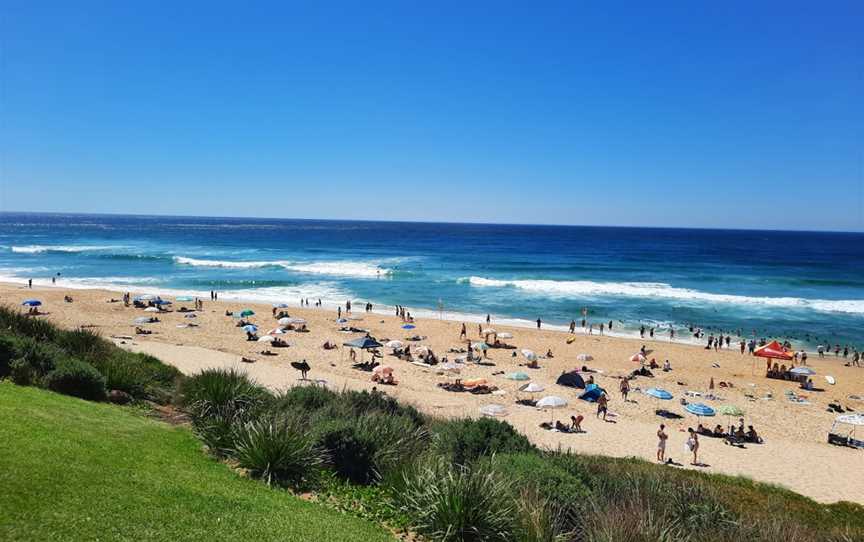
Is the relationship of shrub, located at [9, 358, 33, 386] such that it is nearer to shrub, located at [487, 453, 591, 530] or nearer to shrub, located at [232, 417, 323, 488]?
shrub, located at [232, 417, 323, 488]

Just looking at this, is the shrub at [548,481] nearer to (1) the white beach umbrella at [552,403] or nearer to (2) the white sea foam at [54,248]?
(1) the white beach umbrella at [552,403]

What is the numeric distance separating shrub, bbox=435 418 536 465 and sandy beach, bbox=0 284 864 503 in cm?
337

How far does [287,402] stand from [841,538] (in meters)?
9.26

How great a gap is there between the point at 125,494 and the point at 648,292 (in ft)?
173

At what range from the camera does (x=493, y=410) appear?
1900 centimetres

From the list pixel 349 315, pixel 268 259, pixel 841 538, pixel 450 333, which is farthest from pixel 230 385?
pixel 268 259

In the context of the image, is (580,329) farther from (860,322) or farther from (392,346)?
(860,322)

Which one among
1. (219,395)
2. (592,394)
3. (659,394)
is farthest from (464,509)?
(659,394)

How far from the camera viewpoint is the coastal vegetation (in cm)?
607

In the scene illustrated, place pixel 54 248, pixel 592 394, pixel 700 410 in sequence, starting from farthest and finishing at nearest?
pixel 54 248, pixel 592 394, pixel 700 410

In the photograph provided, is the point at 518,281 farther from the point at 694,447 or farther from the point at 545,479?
the point at 545,479

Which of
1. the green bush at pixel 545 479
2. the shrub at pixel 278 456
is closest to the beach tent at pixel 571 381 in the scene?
the green bush at pixel 545 479

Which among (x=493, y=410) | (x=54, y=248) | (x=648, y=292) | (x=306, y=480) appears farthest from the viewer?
(x=54, y=248)

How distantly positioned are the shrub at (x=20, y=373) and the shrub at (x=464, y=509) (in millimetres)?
8191
